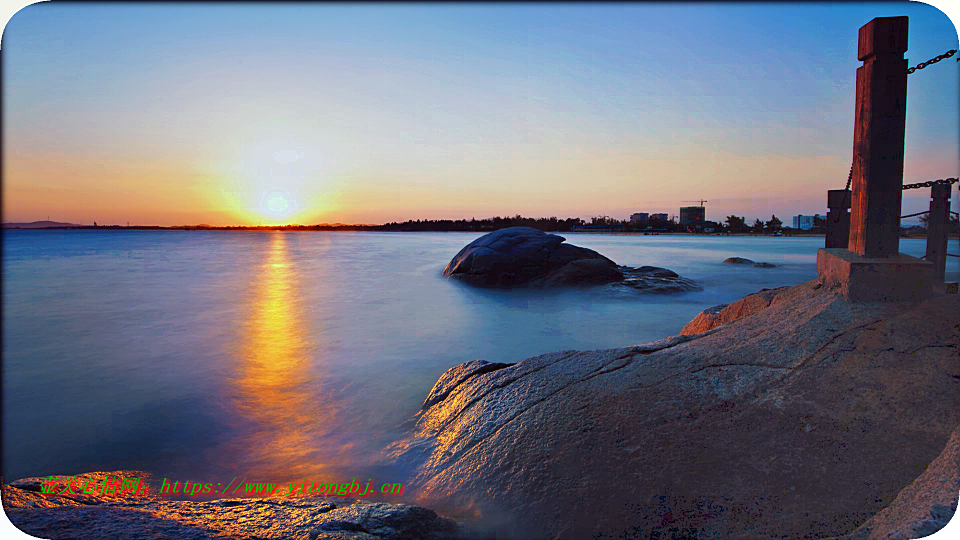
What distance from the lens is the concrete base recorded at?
9.04 ft

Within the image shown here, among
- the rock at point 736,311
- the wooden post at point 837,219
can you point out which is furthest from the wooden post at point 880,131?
the wooden post at point 837,219

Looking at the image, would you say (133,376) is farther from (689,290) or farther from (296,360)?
(689,290)

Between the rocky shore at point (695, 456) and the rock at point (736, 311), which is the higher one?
the rock at point (736, 311)

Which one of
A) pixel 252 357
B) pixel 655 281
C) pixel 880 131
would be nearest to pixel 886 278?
pixel 880 131

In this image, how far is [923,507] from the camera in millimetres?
1635

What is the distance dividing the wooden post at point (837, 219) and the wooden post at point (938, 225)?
2.61 feet

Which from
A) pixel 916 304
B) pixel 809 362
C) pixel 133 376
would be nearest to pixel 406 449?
pixel 809 362

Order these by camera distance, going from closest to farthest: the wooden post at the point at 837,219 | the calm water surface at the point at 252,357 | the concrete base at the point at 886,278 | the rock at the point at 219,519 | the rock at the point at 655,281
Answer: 1. the rock at the point at 219,519
2. the concrete base at the point at 886,278
3. the calm water surface at the point at 252,357
4. the wooden post at the point at 837,219
5. the rock at the point at 655,281

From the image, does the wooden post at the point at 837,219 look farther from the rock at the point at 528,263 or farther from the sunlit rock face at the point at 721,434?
the rock at the point at 528,263

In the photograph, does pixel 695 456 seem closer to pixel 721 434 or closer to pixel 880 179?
pixel 721 434

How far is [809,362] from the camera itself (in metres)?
2.57

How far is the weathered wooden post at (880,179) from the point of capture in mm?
2820

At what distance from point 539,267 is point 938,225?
758cm

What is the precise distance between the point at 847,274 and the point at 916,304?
383 mm
